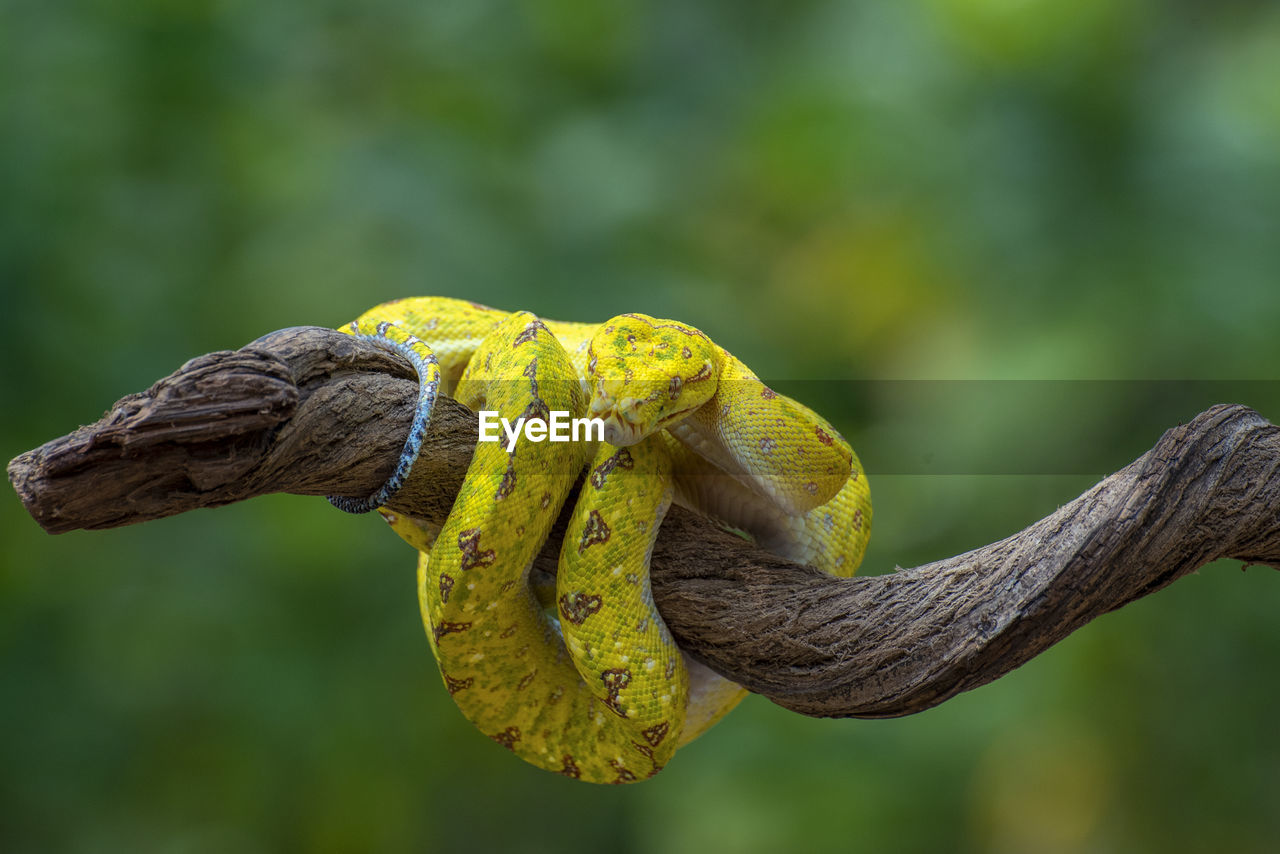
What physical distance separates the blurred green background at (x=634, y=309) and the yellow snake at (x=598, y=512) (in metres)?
1.64

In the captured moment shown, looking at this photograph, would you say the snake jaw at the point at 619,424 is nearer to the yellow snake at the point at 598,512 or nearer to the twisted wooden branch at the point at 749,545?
the yellow snake at the point at 598,512

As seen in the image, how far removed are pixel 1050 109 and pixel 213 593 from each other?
10.1 feet

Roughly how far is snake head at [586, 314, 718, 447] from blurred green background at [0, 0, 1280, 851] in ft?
5.73

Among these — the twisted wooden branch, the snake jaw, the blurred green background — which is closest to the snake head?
the snake jaw

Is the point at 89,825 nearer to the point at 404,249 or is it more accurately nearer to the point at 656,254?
the point at 404,249

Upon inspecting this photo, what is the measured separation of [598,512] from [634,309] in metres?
1.83

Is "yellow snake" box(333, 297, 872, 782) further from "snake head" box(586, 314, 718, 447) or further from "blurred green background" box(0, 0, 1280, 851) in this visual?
"blurred green background" box(0, 0, 1280, 851)

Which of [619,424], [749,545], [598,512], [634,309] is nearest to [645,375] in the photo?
[619,424]

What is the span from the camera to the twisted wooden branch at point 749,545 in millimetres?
1007

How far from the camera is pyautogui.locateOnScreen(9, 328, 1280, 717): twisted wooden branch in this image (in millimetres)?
1007

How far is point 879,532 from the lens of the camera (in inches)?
120

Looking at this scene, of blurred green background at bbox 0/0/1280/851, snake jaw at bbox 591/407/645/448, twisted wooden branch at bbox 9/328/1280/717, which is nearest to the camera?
twisted wooden branch at bbox 9/328/1280/717

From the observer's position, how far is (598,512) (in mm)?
1290

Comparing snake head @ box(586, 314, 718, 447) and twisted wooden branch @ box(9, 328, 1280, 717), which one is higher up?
snake head @ box(586, 314, 718, 447)
